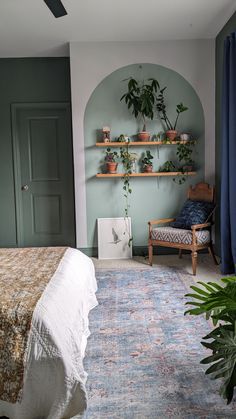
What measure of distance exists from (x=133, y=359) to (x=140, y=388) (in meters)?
0.32

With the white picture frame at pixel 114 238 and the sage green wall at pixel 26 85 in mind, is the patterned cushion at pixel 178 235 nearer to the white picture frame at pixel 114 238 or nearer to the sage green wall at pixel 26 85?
the white picture frame at pixel 114 238

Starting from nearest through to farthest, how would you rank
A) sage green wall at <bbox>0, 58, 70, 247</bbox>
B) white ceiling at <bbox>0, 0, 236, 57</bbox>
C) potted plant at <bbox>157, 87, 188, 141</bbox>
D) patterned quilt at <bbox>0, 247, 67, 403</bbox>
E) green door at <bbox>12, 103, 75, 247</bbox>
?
patterned quilt at <bbox>0, 247, 67, 403</bbox> → white ceiling at <bbox>0, 0, 236, 57</bbox> → potted plant at <bbox>157, 87, 188, 141</bbox> → sage green wall at <bbox>0, 58, 70, 247</bbox> → green door at <bbox>12, 103, 75, 247</bbox>

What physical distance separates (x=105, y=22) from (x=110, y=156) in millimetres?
1517

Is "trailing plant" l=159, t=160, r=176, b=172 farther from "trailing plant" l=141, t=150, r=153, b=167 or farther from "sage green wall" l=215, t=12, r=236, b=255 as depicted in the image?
"sage green wall" l=215, t=12, r=236, b=255

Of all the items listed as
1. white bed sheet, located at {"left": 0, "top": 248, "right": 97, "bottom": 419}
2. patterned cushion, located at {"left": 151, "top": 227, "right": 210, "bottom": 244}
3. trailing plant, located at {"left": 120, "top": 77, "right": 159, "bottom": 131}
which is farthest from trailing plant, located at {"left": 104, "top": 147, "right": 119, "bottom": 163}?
white bed sheet, located at {"left": 0, "top": 248, "right": 97, "bottom": 419}

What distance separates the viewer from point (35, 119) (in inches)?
224

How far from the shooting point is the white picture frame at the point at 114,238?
5.18 meters

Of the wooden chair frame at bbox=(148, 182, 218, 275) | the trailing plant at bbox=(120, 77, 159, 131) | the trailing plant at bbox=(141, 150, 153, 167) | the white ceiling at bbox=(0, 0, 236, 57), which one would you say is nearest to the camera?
the white ceiling at bbox=(0, 0, 236, 57)

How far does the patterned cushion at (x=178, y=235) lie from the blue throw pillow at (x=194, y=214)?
0.11 m

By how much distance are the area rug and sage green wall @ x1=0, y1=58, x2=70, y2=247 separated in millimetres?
2947

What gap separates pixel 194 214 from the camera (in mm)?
4605

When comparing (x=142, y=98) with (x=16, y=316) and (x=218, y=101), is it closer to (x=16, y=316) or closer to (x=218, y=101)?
(x=218, y=101)

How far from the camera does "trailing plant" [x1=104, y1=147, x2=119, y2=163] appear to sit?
509 cm

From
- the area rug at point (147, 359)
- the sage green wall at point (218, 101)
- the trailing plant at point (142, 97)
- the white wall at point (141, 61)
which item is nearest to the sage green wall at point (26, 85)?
the white wall at point (141, 61)
